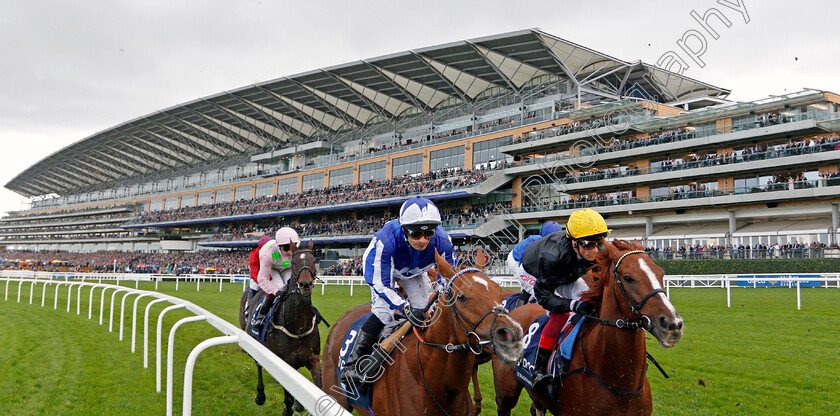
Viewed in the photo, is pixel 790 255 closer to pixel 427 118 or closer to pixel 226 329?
pixel 226 329

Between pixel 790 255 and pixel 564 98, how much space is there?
16561 mm

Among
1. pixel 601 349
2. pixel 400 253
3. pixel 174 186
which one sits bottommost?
pixel 601 349

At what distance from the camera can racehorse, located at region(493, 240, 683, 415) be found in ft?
9.43

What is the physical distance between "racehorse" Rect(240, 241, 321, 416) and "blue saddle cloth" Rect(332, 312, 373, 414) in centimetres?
136

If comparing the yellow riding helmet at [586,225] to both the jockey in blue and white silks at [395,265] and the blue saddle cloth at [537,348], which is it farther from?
the jockey in blue and white silks at [395,265]

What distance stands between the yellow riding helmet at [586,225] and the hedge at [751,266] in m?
21.8

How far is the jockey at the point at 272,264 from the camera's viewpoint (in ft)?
19.3

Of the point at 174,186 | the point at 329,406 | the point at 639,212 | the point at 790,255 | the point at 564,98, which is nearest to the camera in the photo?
the point at 329,406

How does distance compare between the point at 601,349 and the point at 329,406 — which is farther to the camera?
the point at 601,349

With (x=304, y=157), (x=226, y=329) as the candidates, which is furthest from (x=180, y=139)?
(x=226, y=329)

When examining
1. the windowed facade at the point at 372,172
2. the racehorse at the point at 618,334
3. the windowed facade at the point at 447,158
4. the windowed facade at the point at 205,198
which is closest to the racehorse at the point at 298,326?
the racehorse at the point at 618,334

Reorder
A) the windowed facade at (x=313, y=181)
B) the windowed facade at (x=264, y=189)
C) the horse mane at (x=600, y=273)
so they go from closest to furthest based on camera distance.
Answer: the horse mane at (x=600, y=273) → the windowed facade at (x=313, y=181) → the windowed facade at (x=264, y=189)

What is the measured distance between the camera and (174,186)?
65.2 meters

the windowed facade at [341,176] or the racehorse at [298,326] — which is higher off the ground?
the windowed facade at [341,176]
